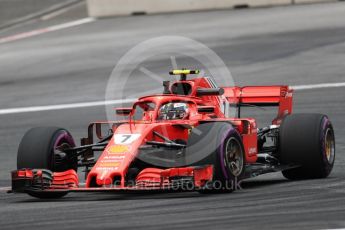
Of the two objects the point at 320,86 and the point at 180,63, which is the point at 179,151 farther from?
the point at 180,63

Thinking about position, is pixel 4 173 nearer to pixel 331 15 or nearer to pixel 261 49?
pixel 261 49

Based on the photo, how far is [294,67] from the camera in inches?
1150

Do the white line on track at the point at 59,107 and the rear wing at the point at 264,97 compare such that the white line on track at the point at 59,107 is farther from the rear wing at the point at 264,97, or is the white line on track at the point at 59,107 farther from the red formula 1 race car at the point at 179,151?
the red formula 1 race car at the point at 179,151

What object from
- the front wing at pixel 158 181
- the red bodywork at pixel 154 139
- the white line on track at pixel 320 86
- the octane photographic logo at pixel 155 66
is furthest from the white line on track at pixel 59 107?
the front wing at pixel 158 181

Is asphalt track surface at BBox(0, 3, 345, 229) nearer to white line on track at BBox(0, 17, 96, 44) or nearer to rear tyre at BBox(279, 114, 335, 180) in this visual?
rear tyre at BBox(279, 114, 335, 180)

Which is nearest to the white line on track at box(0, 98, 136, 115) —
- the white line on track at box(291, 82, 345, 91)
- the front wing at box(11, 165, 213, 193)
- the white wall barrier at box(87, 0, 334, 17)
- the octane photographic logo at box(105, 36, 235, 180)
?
the octane photographic logo at box(105, 36, 235, 180)

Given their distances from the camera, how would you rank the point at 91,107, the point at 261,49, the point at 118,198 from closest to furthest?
the point at 118,198, the point at 91,107, the point at 261,49

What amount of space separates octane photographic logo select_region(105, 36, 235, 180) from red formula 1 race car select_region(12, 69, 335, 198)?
32.5 feet

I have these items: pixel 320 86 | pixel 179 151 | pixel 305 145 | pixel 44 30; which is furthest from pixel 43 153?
pixel 44 30

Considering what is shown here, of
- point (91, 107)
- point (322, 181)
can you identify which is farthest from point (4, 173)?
point (91, 107)

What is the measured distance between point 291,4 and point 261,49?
7002 mm

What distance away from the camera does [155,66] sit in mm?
30812

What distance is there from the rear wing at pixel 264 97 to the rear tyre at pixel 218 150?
268 centimetres

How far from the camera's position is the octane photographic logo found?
2761 centimetres
